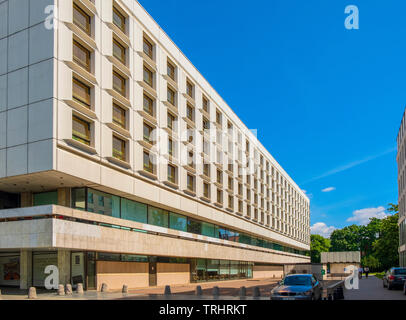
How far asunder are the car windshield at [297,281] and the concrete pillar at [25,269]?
62.8 feet

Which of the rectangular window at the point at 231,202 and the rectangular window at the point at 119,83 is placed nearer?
the rectangular window at the point at 119,83

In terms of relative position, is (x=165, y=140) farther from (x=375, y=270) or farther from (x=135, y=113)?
(x=375, y=270)

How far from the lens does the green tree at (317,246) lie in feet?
485

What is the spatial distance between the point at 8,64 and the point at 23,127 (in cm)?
493

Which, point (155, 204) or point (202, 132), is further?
point (202, 132)

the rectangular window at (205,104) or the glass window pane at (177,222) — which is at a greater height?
the rectangular window at (205,104)

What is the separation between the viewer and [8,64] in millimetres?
30422

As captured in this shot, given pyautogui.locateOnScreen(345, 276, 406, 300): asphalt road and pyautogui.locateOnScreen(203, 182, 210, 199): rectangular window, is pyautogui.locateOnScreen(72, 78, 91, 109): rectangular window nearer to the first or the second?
pyautogui.locateOnScreen(345, 276, 406, 300): asphalt road

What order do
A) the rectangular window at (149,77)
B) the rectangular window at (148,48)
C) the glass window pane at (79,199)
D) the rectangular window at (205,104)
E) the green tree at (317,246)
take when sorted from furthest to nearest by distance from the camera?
the green tree at (317,246) < the rectangular window at (205,104) < the rectangular window at (148,48) < the rectangular window at (149,77) < the glass window pane at (79,199)

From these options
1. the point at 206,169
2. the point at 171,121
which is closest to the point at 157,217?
the point at 171,121

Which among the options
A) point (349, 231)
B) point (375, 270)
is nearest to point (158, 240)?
point (375, 270)

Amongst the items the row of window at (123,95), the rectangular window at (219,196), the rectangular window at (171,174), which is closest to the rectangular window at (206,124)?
the row of window at (123,95)

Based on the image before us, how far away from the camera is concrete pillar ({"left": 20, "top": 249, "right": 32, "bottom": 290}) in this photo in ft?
103

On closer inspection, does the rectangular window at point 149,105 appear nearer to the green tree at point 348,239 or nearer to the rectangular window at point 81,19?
the rectangular window at point 81,19
